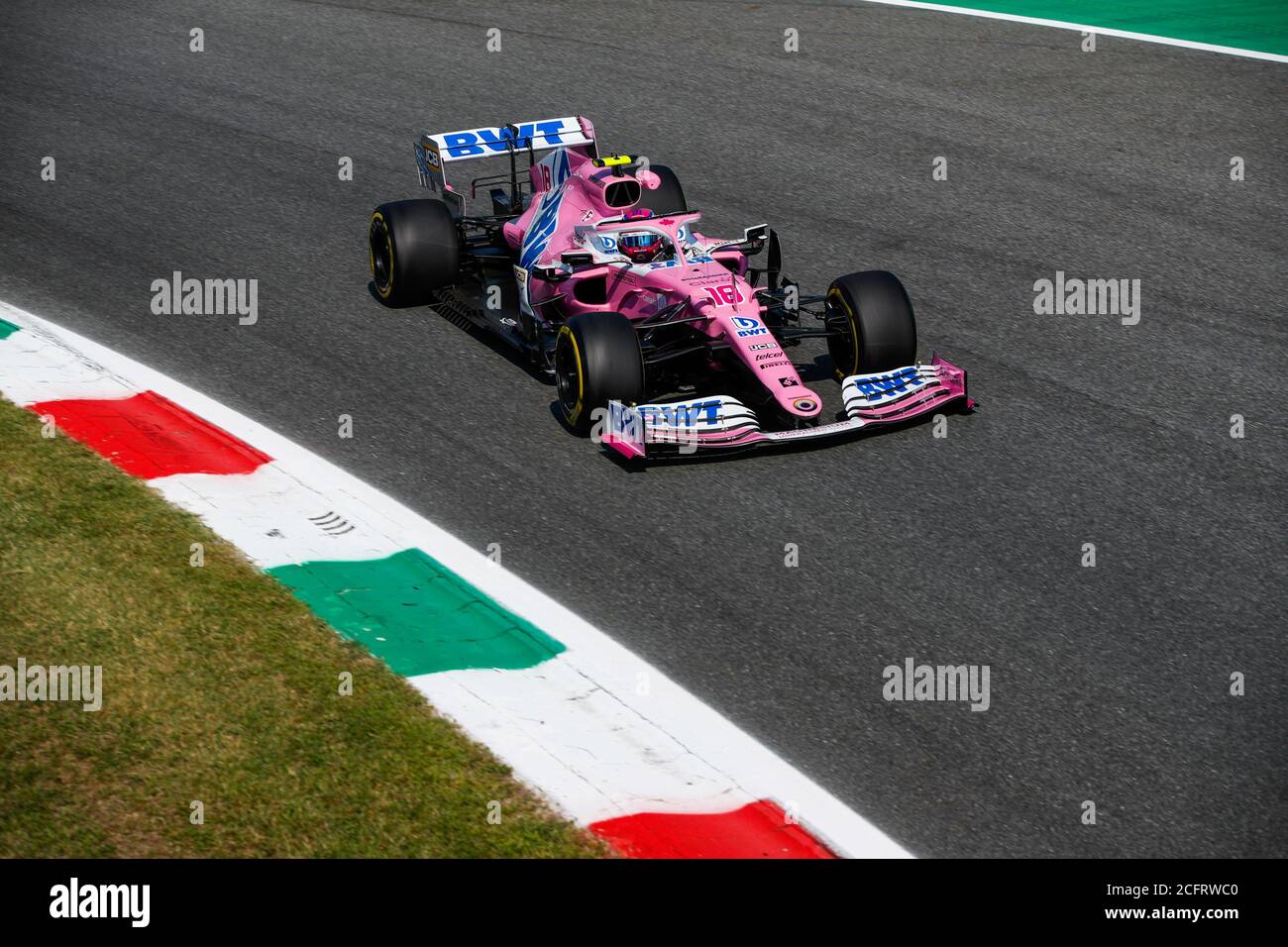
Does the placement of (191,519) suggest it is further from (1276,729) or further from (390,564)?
(1276,729)

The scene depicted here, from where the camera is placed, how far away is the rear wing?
11.0 metres

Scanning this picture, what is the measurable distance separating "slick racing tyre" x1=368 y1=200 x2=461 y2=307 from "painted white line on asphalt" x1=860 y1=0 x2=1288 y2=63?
32.0ft

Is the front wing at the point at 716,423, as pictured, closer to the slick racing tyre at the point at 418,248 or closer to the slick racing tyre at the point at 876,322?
the slick racing tyre at the point at 876,322

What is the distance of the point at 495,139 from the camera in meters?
11.1

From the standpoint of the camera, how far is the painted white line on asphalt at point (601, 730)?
566 cm

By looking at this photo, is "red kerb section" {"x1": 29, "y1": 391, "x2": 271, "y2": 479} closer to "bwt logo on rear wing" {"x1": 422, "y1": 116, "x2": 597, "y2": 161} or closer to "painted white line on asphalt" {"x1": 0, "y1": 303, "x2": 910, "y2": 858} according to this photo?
"painted white line on asphalt" {"x1": 0, "y1": 303, "x2": 910, "y2": 858}

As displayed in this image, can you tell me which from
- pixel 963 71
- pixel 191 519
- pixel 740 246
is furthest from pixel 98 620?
pixel 963 71

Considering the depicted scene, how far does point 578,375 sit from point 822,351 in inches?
88.9

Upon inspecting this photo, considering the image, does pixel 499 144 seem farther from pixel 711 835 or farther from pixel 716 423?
pixel 711 835

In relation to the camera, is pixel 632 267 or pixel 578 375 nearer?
pixel 578 375

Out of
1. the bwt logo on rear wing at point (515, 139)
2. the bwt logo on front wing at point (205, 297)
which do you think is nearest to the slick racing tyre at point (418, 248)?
the bwt logo on rear wing at point (515, 139)
